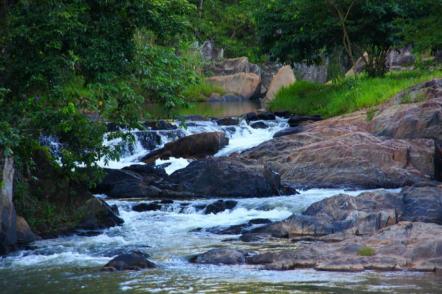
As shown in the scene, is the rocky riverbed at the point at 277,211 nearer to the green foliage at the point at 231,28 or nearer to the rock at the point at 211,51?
the green foliage at the point at 231,28

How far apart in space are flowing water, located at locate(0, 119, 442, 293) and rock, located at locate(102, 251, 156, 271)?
0.60ft

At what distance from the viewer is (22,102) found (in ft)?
44.1

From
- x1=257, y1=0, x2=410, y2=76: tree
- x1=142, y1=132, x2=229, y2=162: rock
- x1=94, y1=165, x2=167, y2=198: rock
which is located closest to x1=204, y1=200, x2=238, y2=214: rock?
x1=94, y1=165, x2=167, y2=198: rock

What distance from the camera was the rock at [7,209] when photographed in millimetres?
14836

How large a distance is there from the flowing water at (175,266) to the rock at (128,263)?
0.60ft

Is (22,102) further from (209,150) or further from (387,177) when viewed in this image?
(209,150)

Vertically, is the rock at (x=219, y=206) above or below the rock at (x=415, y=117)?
below

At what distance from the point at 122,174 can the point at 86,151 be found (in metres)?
4.35

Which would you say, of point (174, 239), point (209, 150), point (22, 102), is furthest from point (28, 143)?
point (209, 150)

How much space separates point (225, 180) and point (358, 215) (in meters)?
5.24

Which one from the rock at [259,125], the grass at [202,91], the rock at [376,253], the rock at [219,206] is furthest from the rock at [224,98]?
the rock at [376,253]

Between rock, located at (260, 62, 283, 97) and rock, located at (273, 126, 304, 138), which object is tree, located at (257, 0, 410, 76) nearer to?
rock, located at (273, 126, 304, 138)

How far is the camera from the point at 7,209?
15.0 metres

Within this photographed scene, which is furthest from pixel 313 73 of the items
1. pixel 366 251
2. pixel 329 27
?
pixel 366 251
